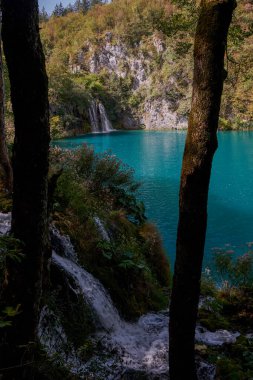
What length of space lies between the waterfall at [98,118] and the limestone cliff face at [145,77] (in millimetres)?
6979

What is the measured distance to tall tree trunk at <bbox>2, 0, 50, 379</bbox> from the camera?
1969 millimetres

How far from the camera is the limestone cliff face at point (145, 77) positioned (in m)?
65.4

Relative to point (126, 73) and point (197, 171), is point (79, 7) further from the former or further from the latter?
point (197, 171)

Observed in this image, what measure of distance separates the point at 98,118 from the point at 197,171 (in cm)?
5786

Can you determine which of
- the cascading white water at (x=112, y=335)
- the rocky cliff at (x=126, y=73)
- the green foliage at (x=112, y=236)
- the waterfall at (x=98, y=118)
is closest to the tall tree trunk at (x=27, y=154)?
the cascading white water at (x=112, y=335)

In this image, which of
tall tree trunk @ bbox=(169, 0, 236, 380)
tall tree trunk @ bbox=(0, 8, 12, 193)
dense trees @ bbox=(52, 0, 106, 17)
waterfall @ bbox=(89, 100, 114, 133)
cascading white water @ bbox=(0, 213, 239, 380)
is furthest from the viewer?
dense trees @ bbox=(52, 0, 106, 17)

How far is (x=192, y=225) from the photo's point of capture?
8.83 ft

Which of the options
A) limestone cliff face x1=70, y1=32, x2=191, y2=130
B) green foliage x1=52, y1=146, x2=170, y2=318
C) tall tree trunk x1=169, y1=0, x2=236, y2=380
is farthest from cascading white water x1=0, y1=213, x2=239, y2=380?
limestone cliff face x1=70, y1=32, x2=191, y2=130

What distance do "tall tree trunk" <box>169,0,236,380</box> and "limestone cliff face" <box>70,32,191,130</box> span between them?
60.1m

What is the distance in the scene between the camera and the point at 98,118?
194 feet

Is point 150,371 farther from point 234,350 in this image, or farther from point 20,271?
point 20,271

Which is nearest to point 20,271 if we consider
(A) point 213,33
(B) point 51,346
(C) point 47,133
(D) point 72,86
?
(C) point 47,133

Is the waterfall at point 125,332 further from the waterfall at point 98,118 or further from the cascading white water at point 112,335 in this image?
the waterfall at point 98,118

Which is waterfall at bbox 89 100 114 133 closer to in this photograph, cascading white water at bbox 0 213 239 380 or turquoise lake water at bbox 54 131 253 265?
turquoise lake water at bbox 54 131 253 265
